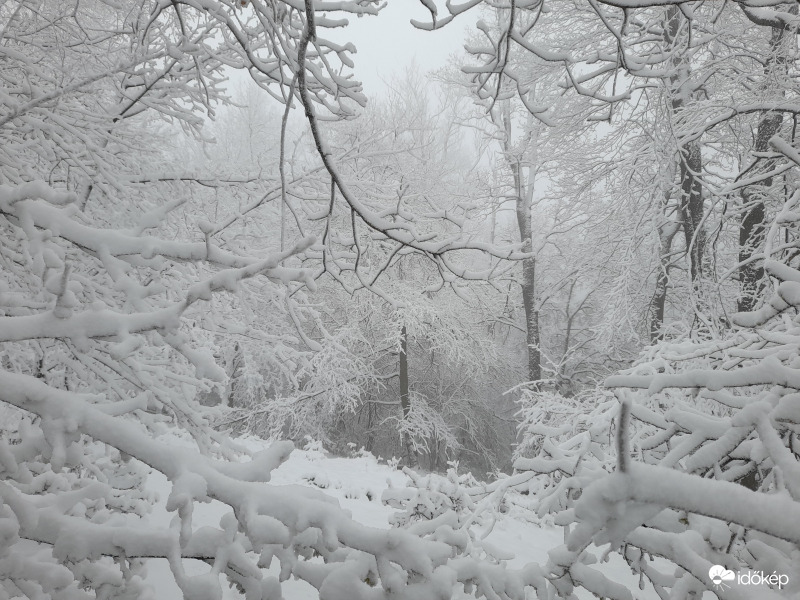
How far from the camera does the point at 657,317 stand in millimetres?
7328

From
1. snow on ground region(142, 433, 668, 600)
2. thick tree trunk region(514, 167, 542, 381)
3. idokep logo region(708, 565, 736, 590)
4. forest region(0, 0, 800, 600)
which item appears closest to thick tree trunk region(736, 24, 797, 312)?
forest region(0, 0, 800, 600)

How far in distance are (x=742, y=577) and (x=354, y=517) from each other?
4.11m

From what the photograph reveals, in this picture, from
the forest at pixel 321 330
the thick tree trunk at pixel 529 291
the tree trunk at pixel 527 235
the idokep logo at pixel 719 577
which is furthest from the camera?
the thick tree trunk at pixel 529 291

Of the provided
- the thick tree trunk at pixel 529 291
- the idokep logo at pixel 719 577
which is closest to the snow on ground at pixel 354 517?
the idokep logo at pixel 719 577

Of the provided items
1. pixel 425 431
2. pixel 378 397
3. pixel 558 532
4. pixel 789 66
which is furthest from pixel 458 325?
pixel 789 66

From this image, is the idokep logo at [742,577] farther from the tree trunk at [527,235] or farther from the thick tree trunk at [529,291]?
the thick tree trunk at [529,291]

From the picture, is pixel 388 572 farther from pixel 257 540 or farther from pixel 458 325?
pixel 458 325

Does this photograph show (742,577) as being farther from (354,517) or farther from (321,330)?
(354,517)

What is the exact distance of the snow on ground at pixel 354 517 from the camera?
10.4 ft

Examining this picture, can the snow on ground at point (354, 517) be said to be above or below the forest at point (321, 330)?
below

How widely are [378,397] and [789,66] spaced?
36.4ft

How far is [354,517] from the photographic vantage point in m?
4.67

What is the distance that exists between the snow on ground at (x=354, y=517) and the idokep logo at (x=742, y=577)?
1.39 m

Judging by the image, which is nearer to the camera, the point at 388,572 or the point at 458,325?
the point at 388,572
